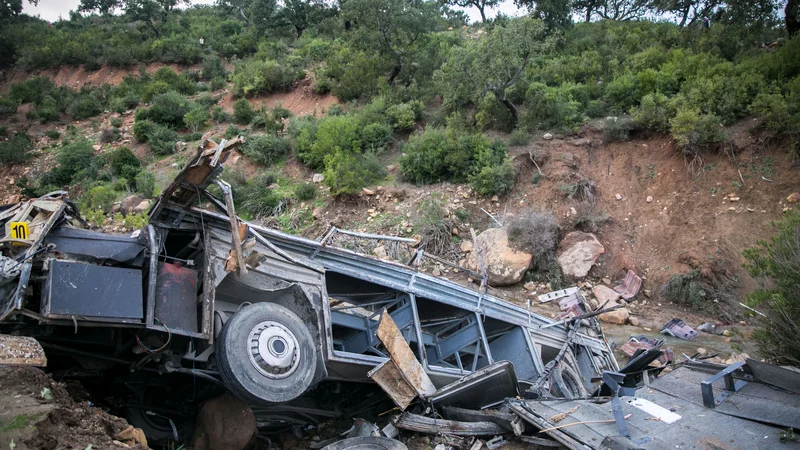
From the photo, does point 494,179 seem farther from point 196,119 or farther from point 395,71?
point 196,119

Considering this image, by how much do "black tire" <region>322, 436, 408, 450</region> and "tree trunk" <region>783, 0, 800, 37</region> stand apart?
21794 millimetres

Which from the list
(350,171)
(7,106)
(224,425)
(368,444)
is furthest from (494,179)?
(7,106)

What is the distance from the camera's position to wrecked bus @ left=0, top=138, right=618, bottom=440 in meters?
4.57

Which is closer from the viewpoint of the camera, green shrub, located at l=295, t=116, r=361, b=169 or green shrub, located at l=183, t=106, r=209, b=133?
green shrub, located at l=295, t=116, r=361, b=169

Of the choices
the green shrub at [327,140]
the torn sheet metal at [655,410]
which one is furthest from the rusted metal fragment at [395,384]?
the green shrub at [327,140]

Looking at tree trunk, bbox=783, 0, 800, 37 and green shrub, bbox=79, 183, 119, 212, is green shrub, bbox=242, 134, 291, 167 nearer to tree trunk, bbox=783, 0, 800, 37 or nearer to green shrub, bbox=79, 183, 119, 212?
green shrub, bbox=79, 183, 119, 212

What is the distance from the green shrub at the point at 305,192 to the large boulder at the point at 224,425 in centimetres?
1155

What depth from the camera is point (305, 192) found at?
17.1 metres

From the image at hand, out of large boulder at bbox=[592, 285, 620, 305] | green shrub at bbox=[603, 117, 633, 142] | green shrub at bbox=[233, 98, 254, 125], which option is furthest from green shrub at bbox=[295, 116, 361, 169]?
large boulder at bbox=[592, 285, 620, 305]

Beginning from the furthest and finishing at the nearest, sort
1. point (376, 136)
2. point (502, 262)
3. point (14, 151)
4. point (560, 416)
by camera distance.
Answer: point (14, 151)
point (376, 136)
point (502, 262)
point (560, 416)

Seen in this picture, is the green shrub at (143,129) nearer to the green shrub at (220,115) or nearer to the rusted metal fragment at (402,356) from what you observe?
the green shrub at (220,115)

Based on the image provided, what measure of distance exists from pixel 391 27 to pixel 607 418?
21.0 m

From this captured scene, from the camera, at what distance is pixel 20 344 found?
12.9 feet

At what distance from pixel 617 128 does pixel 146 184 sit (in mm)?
16326
